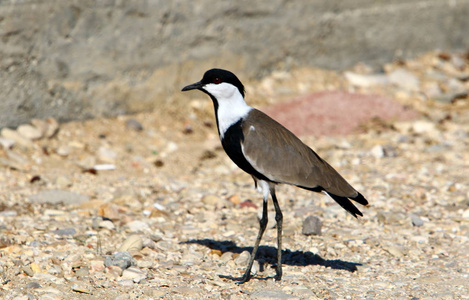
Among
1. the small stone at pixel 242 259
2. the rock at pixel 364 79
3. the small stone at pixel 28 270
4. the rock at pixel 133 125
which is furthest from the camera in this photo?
the rock at pixel 364 79

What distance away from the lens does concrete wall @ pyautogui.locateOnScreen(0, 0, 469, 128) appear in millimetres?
7012

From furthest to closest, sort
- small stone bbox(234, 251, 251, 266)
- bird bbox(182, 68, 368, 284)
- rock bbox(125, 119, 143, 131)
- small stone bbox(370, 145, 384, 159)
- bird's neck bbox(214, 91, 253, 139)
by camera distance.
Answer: rock bbox(125, 119, 143, 131), small stone bbox(370, 145, 384, 159), small stone bbox(234, 251, 251, 266), bird's neck bbox(214, 91, 253, 139), bird bbox(182, 68, 368, 284)

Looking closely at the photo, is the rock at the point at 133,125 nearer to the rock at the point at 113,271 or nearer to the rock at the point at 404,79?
the rock at the point at 113,271

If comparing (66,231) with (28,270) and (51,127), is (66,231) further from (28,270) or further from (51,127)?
(51,127)

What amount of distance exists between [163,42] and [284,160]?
394 cm

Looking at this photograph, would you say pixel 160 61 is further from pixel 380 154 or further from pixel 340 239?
pixel 340 239

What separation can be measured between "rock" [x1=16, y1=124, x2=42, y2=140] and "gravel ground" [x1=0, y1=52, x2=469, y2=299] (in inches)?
0.4

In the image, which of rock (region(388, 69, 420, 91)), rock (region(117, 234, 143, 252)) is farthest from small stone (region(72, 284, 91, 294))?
rock (region(388, 69, 420, 91))

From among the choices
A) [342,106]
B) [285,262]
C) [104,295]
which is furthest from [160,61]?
[104,295]

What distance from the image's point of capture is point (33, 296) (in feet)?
12.7

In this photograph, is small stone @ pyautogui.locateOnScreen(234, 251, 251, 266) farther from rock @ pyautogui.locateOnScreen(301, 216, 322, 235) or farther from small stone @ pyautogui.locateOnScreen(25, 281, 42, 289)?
small stone @ pyautogui.locateOnScreen(25, 281, 42, 289)

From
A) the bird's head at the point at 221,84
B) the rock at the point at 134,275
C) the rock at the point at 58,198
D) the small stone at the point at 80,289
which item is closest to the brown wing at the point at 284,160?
the bird's head at the point at 221,84

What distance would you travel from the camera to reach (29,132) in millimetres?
6980

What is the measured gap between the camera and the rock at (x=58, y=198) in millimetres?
5727
